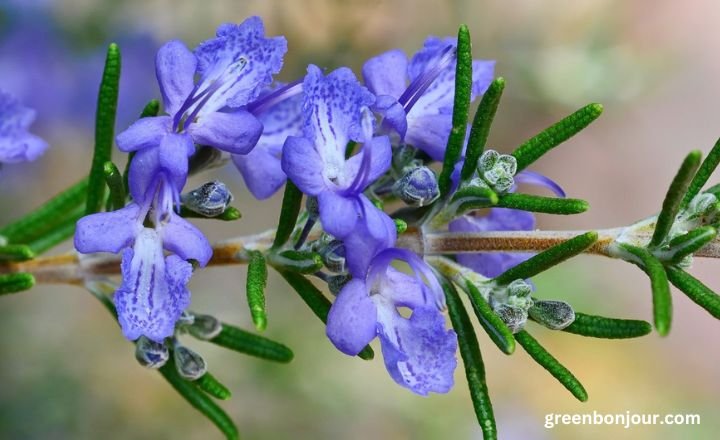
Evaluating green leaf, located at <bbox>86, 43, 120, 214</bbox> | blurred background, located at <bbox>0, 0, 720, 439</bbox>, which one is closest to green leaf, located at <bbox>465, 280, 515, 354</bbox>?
green leaf, located at <bbox>86, 43, 120, 214</bbox>

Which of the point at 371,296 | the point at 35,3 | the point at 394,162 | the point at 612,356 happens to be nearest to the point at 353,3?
the point at 35,3

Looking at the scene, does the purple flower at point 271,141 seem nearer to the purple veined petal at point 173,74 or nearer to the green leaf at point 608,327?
the purple veined petal at point 173,74

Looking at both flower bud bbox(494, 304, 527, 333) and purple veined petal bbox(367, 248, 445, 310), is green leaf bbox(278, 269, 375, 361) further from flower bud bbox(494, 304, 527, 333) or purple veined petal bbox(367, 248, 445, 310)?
flower bud bbox(494, 304, 527, 333)

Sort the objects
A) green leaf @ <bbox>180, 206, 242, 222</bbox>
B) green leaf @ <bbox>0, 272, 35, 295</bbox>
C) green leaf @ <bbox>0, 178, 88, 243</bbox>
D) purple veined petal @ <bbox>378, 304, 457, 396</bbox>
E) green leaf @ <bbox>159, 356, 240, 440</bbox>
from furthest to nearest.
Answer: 1. green leaf @ <bbox>0, 178, 88, 243</bbox>
2. green leaf @ <bbox>159, 356, 240, 440</bbox>
3. green leaf @ <bbox>0, 272, 35, 295</bbox>
4. green leaf @ <bbox>180, 206, 242, 222</bbox>
5. purple veined petal @ <bbox>378, 304, 457, 396</bbox>

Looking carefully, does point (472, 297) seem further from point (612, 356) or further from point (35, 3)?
point (612, 356)

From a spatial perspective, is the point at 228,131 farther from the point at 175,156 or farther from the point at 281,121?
the point at 281,121

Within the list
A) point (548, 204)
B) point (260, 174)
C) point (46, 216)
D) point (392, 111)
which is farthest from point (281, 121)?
point (46, 216)

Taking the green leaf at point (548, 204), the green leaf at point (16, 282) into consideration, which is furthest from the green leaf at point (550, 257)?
the green leaf at point (16, 282)
